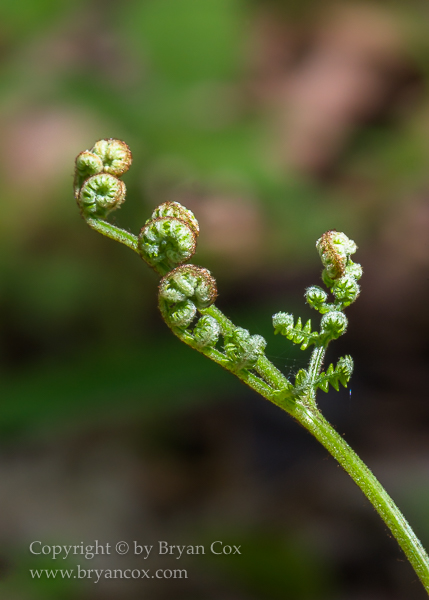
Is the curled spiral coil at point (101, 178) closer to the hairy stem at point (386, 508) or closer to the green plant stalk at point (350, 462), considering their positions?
the green plant stalk at point (350, 462)

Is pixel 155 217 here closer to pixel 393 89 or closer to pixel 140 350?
pixel 140 350

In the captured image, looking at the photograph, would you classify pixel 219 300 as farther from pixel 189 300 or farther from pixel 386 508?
pixel 386 508

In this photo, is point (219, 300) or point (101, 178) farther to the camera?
point (219, 300)
